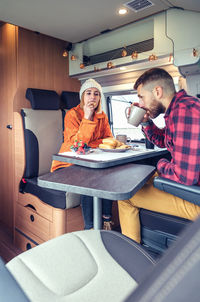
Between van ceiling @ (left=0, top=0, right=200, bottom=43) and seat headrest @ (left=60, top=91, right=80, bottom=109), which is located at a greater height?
van ceiling @ (left=0, top=0, right=200, bottom=43)

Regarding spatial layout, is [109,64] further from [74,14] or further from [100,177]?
[100,177]

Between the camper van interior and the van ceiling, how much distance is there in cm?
1

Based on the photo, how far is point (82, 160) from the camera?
4.58 feet

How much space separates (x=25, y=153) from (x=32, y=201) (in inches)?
19.1

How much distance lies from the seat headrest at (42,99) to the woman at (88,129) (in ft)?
1.17

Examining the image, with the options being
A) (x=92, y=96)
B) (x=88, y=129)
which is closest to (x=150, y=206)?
(x=88, y=129)

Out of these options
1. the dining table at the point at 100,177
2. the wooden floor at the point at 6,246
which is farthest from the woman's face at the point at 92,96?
the wooden floor at the point at 6,246

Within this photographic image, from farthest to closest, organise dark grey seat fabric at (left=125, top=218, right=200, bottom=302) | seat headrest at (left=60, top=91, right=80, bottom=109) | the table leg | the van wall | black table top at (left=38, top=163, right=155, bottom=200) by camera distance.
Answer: seat headrest at (left=60, top=91, right=80, bottom=109) < the van wall < the table leg < black table top at (left=38, top=163, right=155, bottom=200) < dark grey seat fabric at (left=125, top=218, right=200, bottom=302)

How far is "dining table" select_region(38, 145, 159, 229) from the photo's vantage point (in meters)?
1.00

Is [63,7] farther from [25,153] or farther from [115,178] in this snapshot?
[115,178]

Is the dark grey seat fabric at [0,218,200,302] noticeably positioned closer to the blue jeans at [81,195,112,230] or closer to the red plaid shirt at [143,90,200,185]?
the red plaid shirt at [143,90,200,185]

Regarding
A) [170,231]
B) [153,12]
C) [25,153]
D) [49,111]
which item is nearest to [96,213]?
[170,231]

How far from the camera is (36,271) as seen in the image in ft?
2.76

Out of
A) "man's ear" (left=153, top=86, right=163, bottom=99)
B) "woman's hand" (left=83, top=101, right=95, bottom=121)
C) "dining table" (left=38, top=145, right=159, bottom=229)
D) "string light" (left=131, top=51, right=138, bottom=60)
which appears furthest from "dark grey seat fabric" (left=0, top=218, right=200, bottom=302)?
"string light" (left=131, top=51, right=138, bottom=60)
